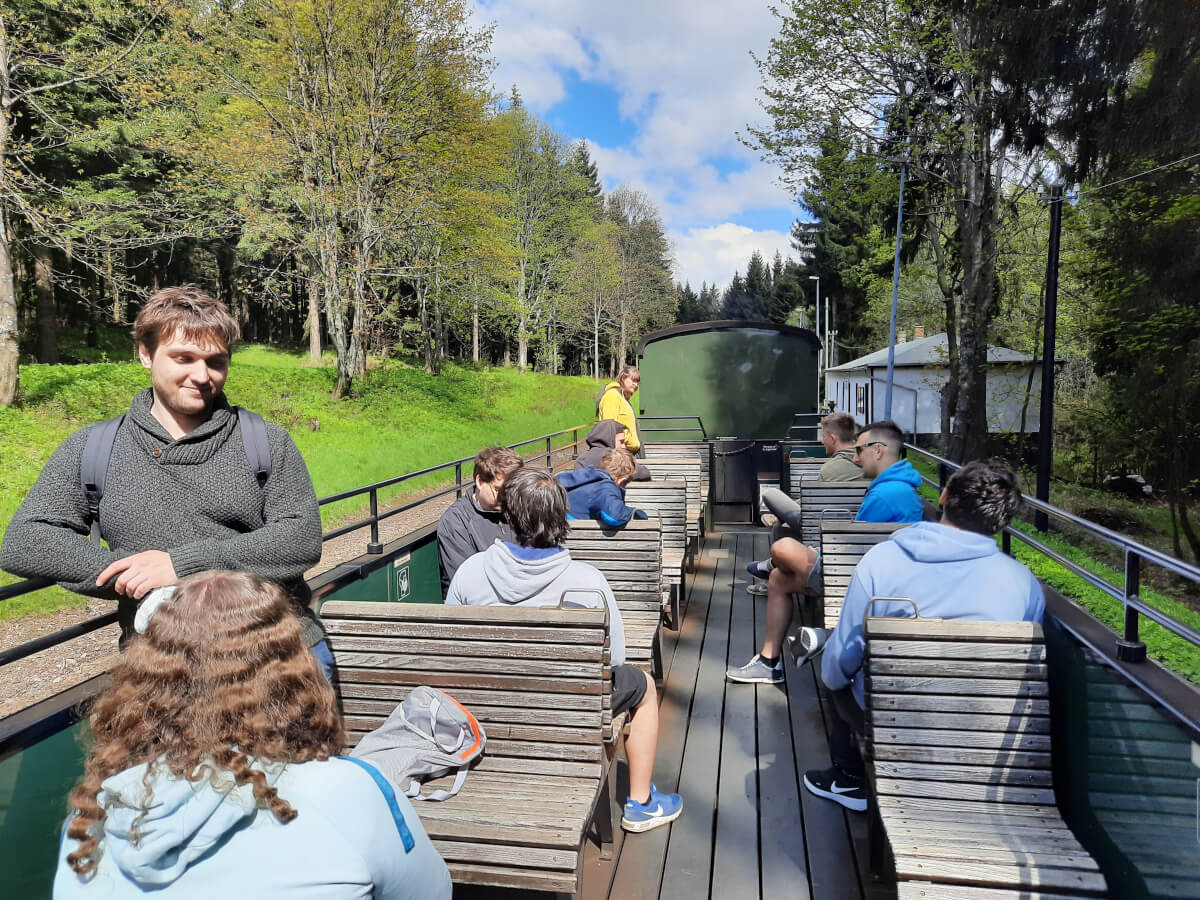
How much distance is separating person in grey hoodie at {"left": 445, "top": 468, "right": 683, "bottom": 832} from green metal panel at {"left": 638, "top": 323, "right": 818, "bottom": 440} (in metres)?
8.92

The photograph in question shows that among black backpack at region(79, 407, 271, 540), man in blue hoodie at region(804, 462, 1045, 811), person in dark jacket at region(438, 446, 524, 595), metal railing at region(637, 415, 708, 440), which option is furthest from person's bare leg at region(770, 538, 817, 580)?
metal railing at region(637, 415, 708, 440)

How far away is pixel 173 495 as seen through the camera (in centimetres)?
203

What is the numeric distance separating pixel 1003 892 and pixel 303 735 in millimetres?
1959

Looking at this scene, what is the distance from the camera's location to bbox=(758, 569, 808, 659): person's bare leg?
4.61 metres

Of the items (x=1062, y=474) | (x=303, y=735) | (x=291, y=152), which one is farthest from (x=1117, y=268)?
(x=291, y=152)

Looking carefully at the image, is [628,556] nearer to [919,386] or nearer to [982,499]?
[982,499]

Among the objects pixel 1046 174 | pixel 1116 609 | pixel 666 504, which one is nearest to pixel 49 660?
pixel 666 504

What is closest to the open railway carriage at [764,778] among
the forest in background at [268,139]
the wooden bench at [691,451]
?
the wooden bench at [691,451]

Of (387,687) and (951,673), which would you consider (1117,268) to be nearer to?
(951,673)

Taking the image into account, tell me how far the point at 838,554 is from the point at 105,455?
3.50 m

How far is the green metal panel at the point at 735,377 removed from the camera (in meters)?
11.6

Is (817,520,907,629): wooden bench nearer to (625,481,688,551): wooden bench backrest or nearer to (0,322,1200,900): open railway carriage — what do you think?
(0,322,1200,900): open railway carriage

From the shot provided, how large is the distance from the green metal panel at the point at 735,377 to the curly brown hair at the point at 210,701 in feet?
34.9

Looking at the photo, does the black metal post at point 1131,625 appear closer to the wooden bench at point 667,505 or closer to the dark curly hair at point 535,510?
the dark curly hair at point 535,510
